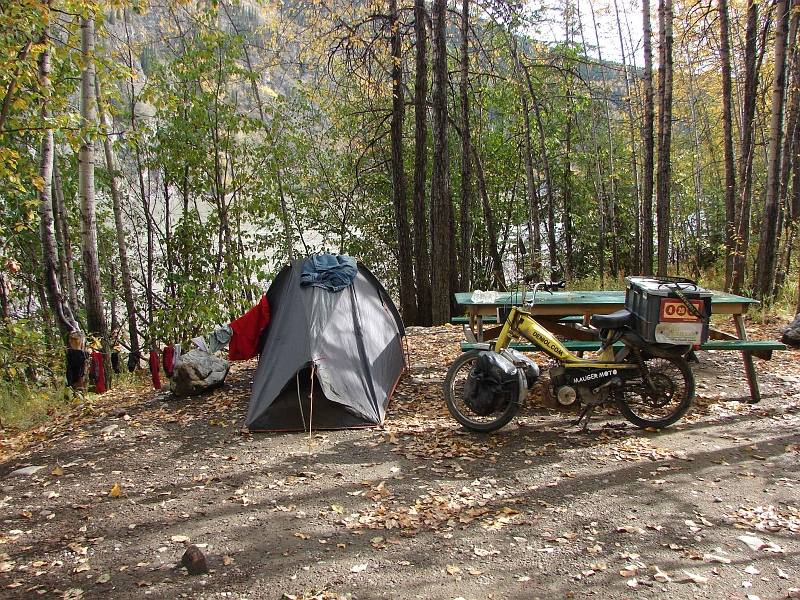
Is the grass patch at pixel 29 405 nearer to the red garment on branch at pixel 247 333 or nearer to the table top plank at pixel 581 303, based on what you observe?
the red garment on branch at pixel 247 333

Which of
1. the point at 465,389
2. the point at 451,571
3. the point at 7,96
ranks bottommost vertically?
the point at 451,571

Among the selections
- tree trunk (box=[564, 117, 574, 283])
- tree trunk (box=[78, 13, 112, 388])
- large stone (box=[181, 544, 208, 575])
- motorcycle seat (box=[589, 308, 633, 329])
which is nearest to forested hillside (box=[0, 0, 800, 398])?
tree trunk (box=[78, 13, 112, 388])

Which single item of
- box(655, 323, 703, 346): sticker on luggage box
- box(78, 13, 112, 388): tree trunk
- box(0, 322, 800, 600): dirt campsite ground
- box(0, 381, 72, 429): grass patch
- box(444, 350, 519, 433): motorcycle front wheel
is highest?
box(78, 13, 112, 388): tree trunk

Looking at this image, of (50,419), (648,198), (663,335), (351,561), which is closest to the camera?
(351,561)

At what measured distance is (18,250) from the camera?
10.1 meters

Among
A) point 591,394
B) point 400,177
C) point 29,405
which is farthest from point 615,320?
point 400,177

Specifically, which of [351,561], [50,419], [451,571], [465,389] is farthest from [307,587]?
[50,419]

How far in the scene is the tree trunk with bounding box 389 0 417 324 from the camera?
33.9ft

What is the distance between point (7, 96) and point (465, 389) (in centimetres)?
437

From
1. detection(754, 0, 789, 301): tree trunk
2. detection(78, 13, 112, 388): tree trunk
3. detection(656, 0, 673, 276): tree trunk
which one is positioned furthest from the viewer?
detection(656, 0, 673, 276): tree trunk

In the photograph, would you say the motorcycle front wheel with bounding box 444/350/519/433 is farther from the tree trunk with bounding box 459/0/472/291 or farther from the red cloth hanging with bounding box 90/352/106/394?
the tree trunk with bounding box 459/0/472/291

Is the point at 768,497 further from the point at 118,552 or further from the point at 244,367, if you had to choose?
the point at 244,367

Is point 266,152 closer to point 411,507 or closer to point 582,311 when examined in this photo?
point 582,311

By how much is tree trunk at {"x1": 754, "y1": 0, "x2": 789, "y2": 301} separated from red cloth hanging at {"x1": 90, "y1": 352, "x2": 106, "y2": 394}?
8950 mm
